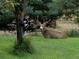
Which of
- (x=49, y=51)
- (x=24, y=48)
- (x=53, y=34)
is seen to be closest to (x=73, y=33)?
(x=53, y=34)

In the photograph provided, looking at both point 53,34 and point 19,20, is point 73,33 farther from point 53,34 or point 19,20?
point 19,20

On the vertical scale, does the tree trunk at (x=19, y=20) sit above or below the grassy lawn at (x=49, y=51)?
above

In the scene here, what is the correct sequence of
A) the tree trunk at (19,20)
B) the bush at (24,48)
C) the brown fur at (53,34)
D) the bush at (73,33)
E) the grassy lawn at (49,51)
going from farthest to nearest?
the bush at (73,33) → the brown fur at (53,34) → the tree trunk at (19,20) → the bush at (24,48) → the grassy lawn at (49,51)

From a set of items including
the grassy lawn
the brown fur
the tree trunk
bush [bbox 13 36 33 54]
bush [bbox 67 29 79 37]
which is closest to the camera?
the grassy lawn

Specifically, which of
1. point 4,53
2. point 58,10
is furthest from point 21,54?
point 58,10

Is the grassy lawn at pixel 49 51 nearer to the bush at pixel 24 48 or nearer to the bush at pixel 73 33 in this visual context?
the bush at pixel 24 48

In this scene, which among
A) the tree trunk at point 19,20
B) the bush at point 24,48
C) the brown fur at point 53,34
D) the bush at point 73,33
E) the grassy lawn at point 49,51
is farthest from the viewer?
the bush at point 73,33

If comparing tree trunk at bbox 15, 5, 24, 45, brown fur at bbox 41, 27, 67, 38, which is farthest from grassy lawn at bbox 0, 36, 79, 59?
brown fur at bbox 41, 27, 67, 38

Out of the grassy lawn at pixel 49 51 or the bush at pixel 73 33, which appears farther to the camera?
the bush at pixel 73 33

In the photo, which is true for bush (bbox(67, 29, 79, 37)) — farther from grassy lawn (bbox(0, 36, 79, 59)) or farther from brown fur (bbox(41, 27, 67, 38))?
grassy lawn (bbox(0, 36, 79, 59))

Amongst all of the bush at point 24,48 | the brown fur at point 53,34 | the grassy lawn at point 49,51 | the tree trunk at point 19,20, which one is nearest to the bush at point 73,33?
the brown fur at point 53,34

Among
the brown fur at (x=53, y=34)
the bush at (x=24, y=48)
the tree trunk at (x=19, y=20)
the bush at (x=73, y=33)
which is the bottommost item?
the bush at (x=73, y=33)

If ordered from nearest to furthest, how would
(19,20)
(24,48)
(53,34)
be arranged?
(24,48) → (19,20) → (53,34)

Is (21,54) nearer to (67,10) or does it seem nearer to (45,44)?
(45,44)
